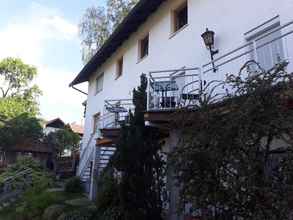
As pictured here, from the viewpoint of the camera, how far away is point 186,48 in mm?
9094

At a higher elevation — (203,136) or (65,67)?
(65,67)

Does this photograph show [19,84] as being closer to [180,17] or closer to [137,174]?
[180,17]

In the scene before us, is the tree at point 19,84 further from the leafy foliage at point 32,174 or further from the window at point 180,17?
the window at point 180,17

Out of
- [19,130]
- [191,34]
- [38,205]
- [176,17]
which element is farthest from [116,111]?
[19,130]

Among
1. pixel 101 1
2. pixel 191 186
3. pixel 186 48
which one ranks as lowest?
pixel 191 186

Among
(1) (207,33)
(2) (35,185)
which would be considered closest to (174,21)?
(1) (207,33)

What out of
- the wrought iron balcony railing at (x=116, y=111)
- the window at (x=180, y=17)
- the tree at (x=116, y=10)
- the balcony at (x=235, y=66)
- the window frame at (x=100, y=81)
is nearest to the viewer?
the balcony at (x=235, y=66)

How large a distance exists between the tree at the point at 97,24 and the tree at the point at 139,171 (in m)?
14.5

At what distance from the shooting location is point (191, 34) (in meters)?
8.99

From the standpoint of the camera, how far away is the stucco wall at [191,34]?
691 cm

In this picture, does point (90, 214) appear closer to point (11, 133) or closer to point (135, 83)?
point (135, 83)

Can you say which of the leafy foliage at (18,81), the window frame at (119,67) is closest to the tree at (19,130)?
the leafy foliage at (18,81)

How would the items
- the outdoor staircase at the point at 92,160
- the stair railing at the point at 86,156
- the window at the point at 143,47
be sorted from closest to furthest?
1. the outdoor staircase at the point at 92,160
2. the window at the point at 143,47
3. the stair railing at the point at 86,156

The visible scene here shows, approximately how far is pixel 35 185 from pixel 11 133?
10.0m
